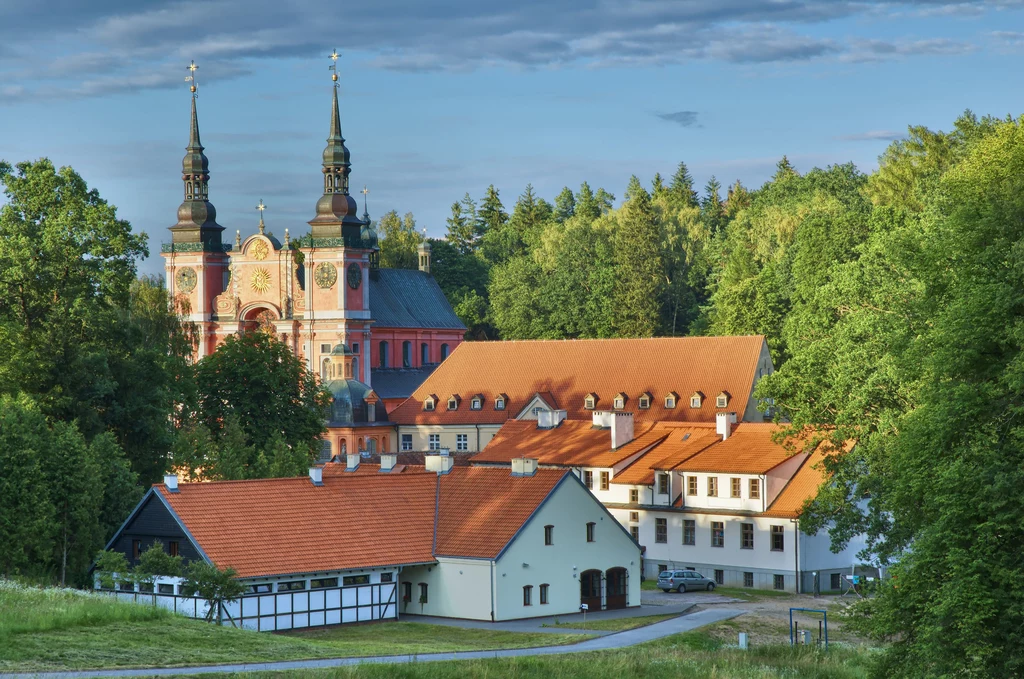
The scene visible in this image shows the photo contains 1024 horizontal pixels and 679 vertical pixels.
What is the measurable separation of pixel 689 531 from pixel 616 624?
50.5ft

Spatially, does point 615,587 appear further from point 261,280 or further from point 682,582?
point 261,280

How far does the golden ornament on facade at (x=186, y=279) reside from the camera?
112 m

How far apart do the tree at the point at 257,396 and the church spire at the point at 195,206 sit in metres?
44.4

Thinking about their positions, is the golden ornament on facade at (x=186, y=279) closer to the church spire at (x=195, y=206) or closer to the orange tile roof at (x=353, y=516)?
the church spire at (x=195, y=206)

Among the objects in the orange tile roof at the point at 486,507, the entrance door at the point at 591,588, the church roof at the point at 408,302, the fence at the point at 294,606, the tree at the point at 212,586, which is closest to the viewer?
the tree at the point at 212,586

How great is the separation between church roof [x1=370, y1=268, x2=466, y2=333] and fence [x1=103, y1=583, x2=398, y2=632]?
6762cm

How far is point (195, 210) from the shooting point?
11356cm

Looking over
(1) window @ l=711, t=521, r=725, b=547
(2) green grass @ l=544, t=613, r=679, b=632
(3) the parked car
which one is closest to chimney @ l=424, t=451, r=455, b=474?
(2) green grass @ l=544, t=613, r=679, b=632

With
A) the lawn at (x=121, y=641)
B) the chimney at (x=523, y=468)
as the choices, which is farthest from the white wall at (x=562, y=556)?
the lawn at (x=121, y=641)

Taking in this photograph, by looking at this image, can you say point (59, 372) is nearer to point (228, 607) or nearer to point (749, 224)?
point (228, 607)

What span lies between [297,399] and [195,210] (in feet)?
157

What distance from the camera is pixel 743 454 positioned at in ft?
200

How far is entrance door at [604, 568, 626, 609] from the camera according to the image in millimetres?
50844

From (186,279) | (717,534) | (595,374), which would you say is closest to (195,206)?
(186,279)
